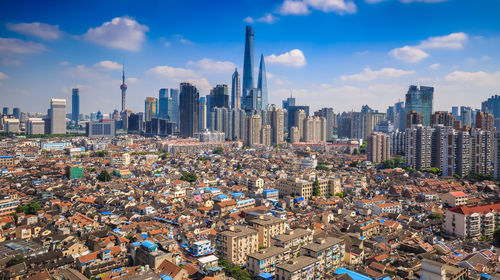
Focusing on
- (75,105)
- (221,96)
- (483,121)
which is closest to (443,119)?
(483,121)

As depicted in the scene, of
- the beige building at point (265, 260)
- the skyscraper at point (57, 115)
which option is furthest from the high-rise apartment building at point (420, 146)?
the skyscraper at point (57, 115)

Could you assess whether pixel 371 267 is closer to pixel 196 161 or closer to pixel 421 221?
pixel 421 221

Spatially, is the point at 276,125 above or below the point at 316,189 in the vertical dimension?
above

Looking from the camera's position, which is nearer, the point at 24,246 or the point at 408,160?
the point at 24,246

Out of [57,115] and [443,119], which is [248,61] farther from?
[443,119]

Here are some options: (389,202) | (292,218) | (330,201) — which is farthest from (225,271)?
(389,202)

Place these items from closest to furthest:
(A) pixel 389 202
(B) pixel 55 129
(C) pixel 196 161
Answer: (A) pixel 389 202, (C) pixel 196 161, (B) pixel 55 129
